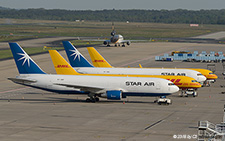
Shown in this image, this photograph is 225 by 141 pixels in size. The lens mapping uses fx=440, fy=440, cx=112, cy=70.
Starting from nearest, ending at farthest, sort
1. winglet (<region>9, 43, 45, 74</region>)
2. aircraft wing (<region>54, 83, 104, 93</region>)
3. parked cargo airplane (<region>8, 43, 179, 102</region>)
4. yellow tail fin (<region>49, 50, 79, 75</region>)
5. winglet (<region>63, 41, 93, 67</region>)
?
1. parked cargo airplane (<region>8, 43, 179, 102</region>)
2. aircraft wing (<region>54, 83, 104, 93</region>)
3. winglet (<region>9, 43, 45, 74</region>)
4. yellow tail fin (<region>49, 50, 79, 75</region>)
5. winglet (<region>63, 41, 93, 67</region>)

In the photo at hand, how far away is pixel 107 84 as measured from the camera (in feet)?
210

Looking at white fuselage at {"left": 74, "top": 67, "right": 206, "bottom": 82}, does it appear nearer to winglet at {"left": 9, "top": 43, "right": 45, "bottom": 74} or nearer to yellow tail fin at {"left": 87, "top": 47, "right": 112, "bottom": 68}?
yellow tail fin at {"left": 87, "top": 47, "right": 112, "bottom": 68}

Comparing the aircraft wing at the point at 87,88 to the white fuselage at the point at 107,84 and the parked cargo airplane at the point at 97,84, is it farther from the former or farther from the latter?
Result: the white fuselage at the point at 107,84

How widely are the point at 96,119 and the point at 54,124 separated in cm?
556

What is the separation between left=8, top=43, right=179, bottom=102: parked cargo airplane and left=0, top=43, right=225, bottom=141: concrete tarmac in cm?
174

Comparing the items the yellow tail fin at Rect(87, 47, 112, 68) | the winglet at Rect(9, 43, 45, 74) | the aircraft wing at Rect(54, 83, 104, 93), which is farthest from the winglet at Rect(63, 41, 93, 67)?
the aircraft wing at Rect(54, 83, 104, 93)

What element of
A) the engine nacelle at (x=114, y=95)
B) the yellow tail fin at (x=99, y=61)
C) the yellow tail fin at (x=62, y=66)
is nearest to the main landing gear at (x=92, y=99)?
the engine nacelle at (x=114, y=95)

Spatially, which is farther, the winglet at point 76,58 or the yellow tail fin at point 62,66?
the winglet at point 76,58

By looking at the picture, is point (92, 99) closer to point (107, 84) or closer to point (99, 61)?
point (107, 84)

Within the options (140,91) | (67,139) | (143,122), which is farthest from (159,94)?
(67,139)

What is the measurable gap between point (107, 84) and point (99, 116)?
9.75 meters

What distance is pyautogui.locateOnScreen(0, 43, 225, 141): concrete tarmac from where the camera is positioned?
45875mm

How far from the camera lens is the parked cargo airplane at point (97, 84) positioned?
63281 millimetres

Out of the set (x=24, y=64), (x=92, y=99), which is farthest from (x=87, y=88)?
(x=24, y=64)
